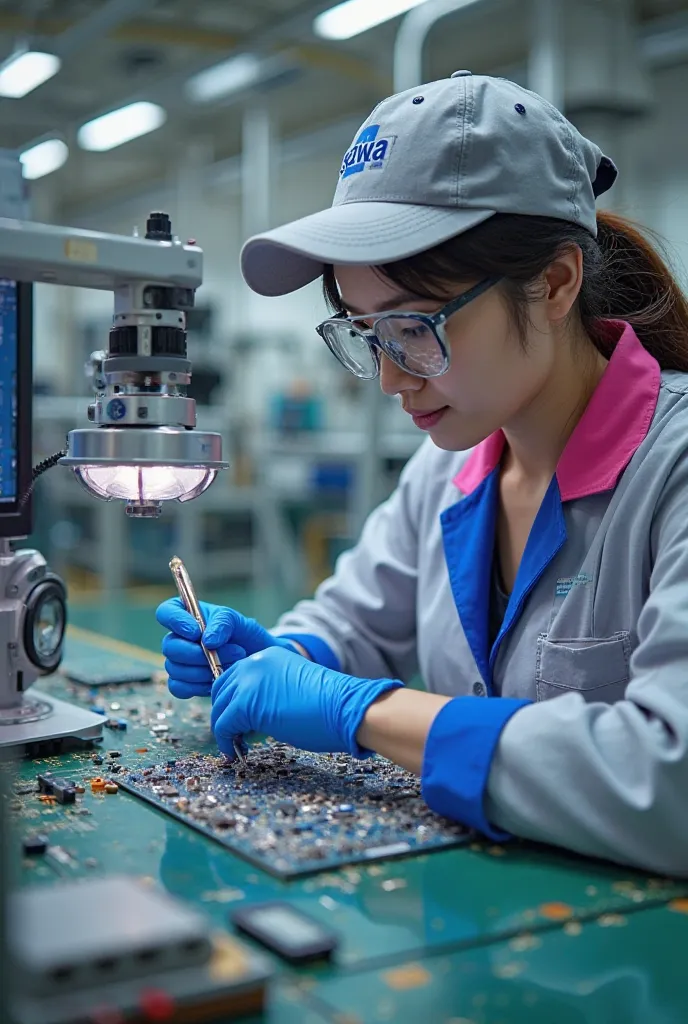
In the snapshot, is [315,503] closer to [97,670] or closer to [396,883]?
[97,670]

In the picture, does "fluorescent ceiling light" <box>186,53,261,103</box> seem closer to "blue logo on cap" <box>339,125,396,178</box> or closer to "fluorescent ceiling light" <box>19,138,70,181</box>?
"fluorescent ceiling light" <box>19,138,70,181</box>

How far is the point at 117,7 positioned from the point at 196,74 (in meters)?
1.57

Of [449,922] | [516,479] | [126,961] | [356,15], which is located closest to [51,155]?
[356,15]

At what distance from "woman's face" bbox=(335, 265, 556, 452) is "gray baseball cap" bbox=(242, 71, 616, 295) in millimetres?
72

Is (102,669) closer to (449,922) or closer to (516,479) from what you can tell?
(516,479)

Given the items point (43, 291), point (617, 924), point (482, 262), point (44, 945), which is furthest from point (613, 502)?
point (43, 291)

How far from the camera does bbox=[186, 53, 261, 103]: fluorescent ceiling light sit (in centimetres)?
577

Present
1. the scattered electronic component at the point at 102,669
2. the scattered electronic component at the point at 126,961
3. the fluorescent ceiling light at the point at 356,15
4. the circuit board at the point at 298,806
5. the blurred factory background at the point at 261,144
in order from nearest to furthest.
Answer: the scattered electronic component at the point at 126,961 → the circuit board at the point at 298,806 → the scattered electronic component at the point at 102,669 → the fluorescent ceiling light at the point at 356,15 → the blurred factory background at the point at 261,144

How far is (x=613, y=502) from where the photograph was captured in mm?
1299

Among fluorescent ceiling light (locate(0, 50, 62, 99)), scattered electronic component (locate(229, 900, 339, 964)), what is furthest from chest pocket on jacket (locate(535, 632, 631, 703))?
fluorescent ceiling light (locate(0, 50, 62, 99))

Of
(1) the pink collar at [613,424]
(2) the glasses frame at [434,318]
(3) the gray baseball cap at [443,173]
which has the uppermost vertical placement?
(3) the gray baseball cap at [443,173]

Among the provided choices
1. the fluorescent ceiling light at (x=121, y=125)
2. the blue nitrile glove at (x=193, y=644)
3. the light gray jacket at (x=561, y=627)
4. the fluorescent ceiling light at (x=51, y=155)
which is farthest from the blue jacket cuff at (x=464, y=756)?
the fluorescent ceiling light at (x=51, y=155)

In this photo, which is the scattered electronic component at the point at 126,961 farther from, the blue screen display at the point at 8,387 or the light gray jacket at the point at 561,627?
the blue screen display at the point at 8,387

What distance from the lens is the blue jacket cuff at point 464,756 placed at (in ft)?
3.40
